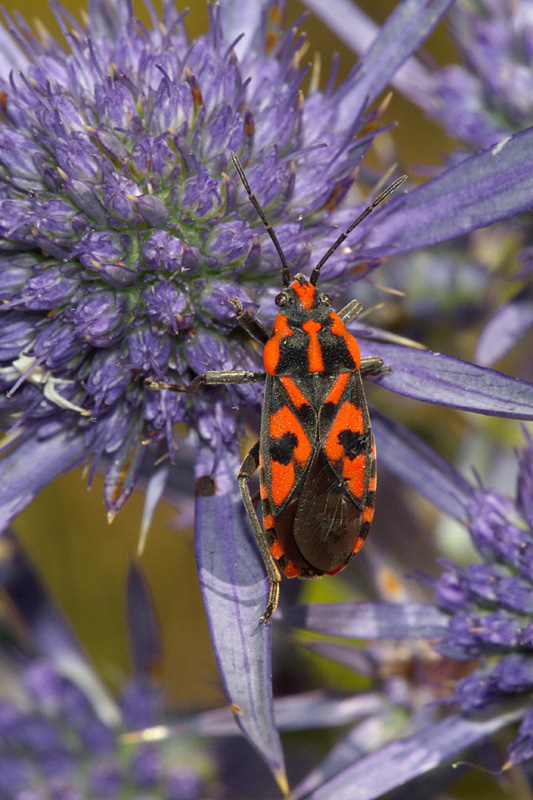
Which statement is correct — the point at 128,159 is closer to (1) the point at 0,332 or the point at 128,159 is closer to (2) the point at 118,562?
(1) the point at 0,332

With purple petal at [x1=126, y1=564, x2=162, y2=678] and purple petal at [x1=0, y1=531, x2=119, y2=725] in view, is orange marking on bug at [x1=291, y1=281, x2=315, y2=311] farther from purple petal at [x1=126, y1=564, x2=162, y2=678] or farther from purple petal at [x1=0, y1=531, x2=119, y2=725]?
purple petal at [x1=0, y1=531, x2=119, y2=725]

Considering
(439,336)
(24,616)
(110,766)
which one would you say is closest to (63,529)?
(24,616)

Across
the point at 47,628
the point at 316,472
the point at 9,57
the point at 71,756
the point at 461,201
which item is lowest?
the point at 71,756

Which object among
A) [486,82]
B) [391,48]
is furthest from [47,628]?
[486,82]

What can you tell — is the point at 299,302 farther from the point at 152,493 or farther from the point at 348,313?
the point at 152,493

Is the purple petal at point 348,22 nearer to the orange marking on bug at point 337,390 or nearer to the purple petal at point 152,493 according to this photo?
the orange marking on bug at point 337,390
